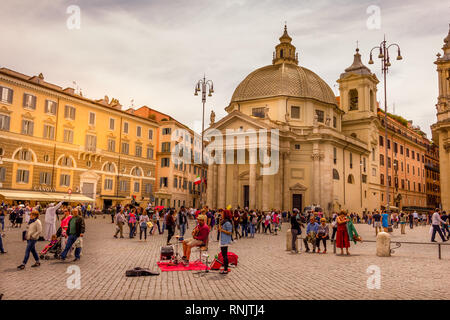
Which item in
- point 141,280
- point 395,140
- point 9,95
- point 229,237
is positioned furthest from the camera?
point 395,140

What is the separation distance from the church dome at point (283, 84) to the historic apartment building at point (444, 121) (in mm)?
13585

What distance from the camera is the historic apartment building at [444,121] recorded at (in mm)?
Result: 46688

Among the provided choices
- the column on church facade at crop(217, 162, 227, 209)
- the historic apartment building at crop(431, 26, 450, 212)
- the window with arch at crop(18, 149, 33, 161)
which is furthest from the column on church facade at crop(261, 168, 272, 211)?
the window with arch at crop(18, 149, 33, 161)

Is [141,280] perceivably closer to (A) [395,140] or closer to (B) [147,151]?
(B) [147,151]

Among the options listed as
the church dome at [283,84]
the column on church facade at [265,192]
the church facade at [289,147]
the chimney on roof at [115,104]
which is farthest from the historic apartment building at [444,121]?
the chimney on roof at [115,104]

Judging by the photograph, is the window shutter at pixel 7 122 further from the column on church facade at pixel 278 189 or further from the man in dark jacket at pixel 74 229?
the man in dark jacket at pixel 74 229

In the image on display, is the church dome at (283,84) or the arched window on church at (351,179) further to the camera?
the arched window on church at (351,179)

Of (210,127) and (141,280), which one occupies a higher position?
(210,127)

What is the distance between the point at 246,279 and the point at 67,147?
36020 mm

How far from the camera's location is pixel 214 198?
4553 centimetres

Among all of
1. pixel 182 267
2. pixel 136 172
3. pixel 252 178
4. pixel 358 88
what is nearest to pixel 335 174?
pixel 252 178

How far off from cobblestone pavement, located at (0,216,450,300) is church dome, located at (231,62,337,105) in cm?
3562
